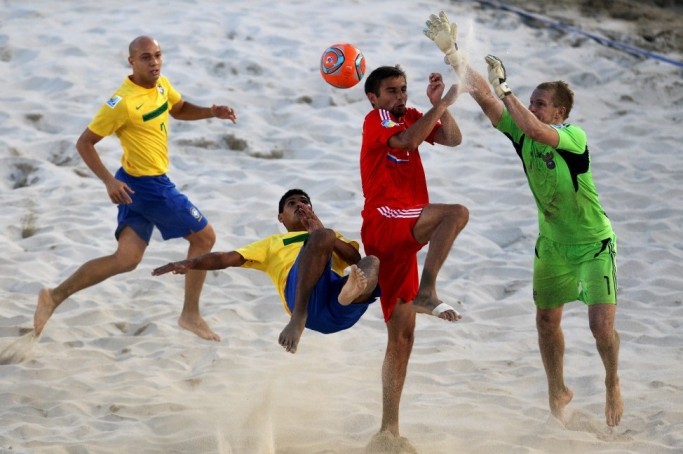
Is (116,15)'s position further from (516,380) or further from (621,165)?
(516,380)

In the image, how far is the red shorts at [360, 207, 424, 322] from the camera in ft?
17.1

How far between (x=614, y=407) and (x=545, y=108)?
1478 mm

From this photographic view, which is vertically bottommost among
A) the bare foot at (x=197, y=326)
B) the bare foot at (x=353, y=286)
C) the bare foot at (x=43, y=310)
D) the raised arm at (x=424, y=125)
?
the bare foot at (x=197, y=326)

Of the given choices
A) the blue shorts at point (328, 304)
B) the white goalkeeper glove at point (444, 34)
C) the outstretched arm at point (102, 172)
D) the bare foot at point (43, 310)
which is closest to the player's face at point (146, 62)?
the outstretched arm at point (102, 172)

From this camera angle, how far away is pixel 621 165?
954 centimetres

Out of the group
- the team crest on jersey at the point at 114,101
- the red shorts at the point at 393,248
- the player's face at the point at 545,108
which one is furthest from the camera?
the team crest on jersey at the point at 114,101

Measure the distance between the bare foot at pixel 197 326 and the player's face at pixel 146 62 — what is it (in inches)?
56.8

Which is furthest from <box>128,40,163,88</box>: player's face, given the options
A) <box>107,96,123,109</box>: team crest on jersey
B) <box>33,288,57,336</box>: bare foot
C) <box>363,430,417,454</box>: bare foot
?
<box>363,430,417,454</box>: bare foot

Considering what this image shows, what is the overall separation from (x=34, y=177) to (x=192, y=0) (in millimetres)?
3960

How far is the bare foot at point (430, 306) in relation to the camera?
4.84m

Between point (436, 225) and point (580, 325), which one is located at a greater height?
point (436, 225)

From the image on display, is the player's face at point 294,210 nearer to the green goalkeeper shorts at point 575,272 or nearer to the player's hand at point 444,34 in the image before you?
the player's hand at point 444,34


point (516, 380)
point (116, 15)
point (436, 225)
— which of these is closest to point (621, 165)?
point (516, 380)

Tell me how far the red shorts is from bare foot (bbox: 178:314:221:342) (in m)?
1.86
